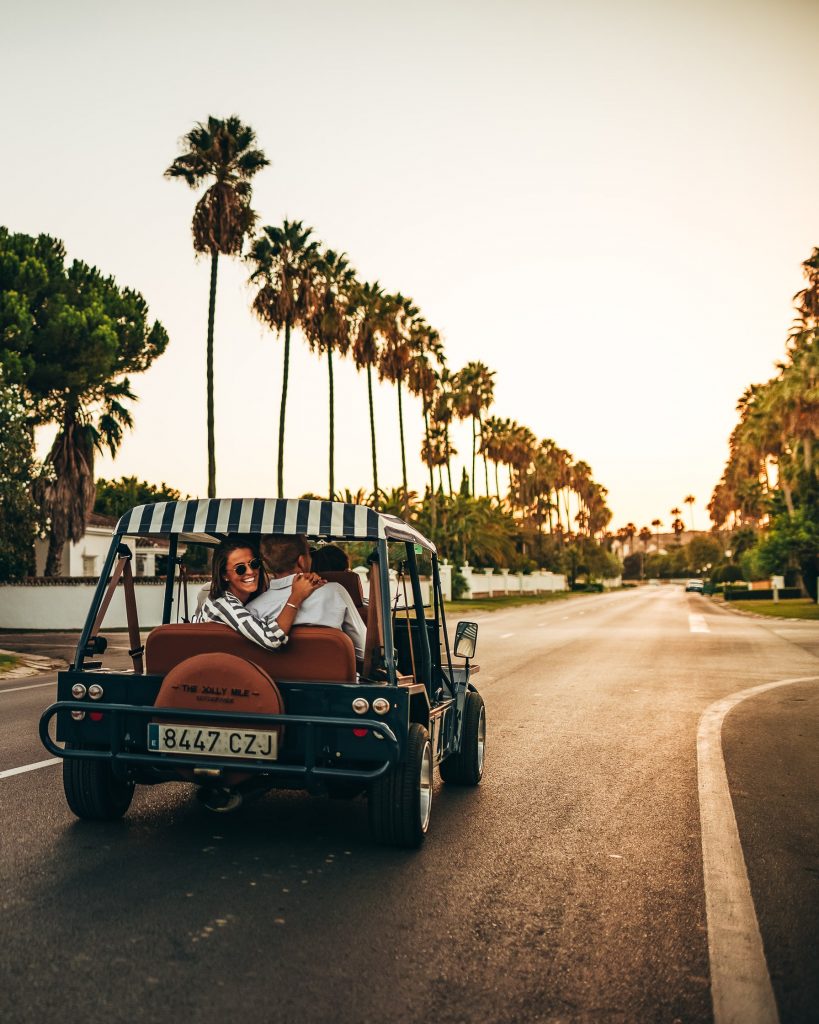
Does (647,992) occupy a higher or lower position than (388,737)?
lower

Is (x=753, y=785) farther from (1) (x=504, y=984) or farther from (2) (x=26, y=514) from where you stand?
(2) (x=26, y=514)

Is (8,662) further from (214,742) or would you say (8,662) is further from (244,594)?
(214,742)

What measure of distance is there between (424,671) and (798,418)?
51.0 meters

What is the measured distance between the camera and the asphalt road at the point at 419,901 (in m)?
3.53

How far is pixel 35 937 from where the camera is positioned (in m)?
4.01

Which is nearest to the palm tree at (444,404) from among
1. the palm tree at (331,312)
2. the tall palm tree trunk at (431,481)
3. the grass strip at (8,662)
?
the tall palm tree trunk at (431,481)

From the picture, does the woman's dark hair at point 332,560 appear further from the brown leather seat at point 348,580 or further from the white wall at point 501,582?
the white wall at point 501,582

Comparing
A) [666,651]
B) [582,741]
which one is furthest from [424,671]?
[666,651]

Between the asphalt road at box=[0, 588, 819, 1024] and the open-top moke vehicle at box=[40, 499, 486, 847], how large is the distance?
36 cm

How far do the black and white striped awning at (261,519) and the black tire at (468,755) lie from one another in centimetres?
206

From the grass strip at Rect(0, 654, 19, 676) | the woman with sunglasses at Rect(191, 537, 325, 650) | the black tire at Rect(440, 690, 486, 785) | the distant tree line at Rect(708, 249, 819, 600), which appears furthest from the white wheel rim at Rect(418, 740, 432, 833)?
the distant tree line at Rect(708, 249, 819, 600)

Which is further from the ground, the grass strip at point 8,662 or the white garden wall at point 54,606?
the white garden wall at point 54,606

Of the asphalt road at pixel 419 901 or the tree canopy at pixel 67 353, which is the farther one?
the tree canopy at pixel 67 353

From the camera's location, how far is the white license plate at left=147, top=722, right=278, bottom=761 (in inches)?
205
